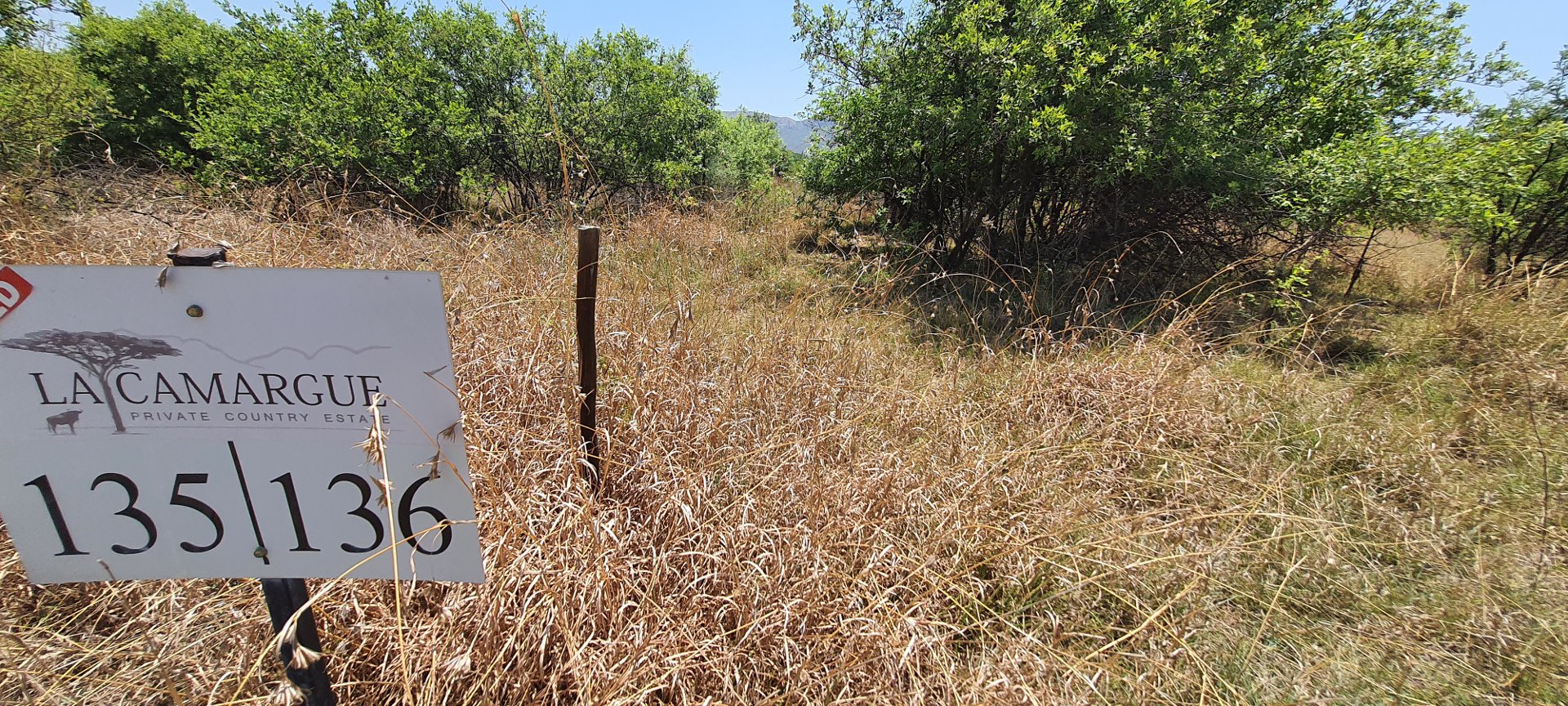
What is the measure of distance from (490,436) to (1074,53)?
159 inches

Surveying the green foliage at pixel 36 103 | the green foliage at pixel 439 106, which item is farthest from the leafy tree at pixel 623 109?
the green foliage at pixel 36 103

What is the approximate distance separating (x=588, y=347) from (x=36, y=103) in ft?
19.0

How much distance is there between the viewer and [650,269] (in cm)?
378

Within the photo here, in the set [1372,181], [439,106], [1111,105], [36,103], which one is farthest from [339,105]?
[1372,181]

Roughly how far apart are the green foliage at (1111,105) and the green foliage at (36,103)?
5.52 metres

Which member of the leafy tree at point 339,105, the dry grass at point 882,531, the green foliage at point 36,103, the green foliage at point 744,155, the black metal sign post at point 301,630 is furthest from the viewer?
the green foliage at point 744,155

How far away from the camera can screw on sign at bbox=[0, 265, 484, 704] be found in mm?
867

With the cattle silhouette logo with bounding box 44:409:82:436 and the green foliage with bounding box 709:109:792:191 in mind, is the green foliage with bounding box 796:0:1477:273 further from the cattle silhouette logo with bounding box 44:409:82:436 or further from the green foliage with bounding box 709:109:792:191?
the cattle silhouette logo with bounding box 44:409:82:436

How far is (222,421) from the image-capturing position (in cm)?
93

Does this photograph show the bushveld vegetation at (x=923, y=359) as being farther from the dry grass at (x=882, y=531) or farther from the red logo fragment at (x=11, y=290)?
the red logo fragment at (x=11, y=290)

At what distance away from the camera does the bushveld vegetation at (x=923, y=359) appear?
1.46 metres

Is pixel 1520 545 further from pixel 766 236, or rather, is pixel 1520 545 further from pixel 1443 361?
pixel 766 236

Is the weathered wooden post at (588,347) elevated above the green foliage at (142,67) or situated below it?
below

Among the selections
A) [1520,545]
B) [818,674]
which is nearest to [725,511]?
[818,674]
